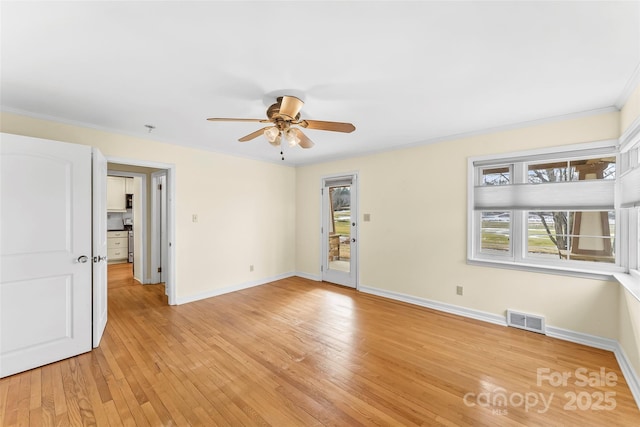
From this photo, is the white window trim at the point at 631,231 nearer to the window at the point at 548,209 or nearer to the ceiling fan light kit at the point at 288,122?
the window at the point at 548,209

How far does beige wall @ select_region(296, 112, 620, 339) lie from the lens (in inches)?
109

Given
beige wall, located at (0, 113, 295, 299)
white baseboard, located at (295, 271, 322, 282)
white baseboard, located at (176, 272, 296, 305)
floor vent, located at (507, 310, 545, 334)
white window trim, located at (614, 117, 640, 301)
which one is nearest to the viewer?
white window trim, located at (614, 117, 640, 301)

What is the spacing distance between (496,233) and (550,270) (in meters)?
0.67

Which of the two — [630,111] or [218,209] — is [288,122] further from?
[630,111]

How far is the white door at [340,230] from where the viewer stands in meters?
4.82

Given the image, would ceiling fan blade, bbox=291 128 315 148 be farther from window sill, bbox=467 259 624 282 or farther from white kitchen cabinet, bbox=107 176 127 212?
white kitchen cabinet, bbox=107 176 127 212

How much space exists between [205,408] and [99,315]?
1823mm

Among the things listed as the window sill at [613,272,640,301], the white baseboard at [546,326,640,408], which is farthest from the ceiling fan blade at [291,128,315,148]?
the white baseboard at [546,326,640,408]

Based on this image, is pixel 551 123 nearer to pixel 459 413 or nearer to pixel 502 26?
pixel 502 26

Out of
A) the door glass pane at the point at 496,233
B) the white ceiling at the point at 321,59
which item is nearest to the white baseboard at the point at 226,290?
the white ceiling at the point at 321,59

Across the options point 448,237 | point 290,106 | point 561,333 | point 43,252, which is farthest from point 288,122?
Answer: point 561,333

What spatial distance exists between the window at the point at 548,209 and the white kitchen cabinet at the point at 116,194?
8.25 meters

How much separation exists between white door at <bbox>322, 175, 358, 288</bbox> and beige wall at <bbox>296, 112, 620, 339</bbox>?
182 millimetres

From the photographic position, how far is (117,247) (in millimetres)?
6984
